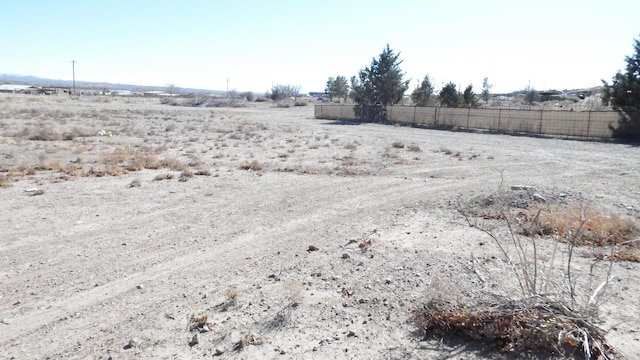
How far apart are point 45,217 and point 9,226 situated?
2.92 ft

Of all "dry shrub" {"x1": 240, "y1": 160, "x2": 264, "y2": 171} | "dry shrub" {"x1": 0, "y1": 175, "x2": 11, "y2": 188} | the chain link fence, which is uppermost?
the chain link fence

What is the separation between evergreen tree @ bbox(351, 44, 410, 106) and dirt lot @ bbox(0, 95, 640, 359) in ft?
129

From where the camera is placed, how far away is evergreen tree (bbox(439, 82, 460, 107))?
50438 mm

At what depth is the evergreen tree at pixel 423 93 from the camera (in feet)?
187

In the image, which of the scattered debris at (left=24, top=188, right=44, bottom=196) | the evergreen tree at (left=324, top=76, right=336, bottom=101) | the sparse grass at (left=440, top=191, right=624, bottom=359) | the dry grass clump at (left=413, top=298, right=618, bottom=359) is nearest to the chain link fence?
the sparse grass at (left=440, top=191, right=624, bottom=359)

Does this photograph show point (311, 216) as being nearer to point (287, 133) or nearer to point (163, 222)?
point (163, 222)

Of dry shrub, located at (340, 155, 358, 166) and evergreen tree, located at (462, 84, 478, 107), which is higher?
evergreen tree, located at (462, 84, 478, 107)

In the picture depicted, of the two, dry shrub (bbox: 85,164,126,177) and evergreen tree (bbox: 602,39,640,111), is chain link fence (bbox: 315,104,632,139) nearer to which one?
evergreen tree (bbox: 602,39,640,111)

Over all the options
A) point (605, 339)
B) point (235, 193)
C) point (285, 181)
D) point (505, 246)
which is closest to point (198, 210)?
point (235, 193)

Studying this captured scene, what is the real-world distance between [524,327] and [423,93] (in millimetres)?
54771

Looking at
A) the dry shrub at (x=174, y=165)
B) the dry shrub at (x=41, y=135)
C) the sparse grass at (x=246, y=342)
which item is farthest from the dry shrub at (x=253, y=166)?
the dry shrub at (x=41, y=135)

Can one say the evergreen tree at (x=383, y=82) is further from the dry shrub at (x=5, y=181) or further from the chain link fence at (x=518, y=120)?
the dry shrub at (x=5, y=181)

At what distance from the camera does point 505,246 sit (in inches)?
327

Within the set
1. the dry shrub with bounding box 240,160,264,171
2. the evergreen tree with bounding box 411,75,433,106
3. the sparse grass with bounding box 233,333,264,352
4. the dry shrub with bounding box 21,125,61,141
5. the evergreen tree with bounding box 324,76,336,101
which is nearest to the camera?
the sparse grass with bounding box 233,333,264,352
